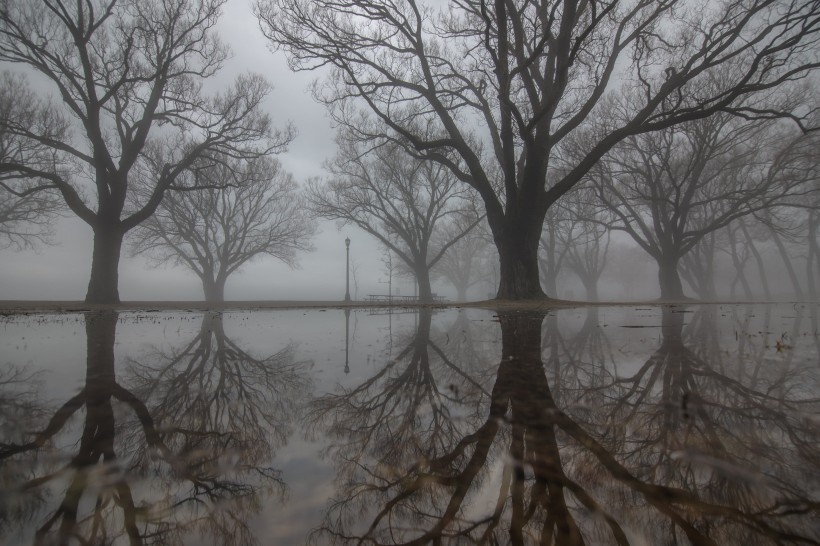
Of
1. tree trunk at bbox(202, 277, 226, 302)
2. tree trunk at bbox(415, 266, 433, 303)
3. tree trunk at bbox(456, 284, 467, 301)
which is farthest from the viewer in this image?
tree trunk at bbox(456, 284, 467, 301)

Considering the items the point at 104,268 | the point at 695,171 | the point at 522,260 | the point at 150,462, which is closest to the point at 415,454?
the point at 150,462

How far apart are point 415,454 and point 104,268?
17363mm

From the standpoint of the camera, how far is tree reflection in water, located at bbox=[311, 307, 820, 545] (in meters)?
1.08

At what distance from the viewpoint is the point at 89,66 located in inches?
570

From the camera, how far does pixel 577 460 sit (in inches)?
56.7

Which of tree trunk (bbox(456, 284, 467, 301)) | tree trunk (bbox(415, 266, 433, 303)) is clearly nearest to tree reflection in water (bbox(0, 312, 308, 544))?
tree trunk (bbox(415, 266, 433, 303))

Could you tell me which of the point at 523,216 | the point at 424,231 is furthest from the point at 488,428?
the point at 424,231

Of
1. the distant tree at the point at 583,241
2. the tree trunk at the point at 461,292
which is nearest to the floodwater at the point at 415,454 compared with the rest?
the distant tree at the point at 583,241

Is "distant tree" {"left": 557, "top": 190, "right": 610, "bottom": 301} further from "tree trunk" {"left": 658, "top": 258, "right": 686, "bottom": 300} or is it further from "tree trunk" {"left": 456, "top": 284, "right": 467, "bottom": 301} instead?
"tree trunk" {"left": 456, "top": 284, "right": 467, "bottom": 301}

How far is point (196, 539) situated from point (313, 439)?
73cm

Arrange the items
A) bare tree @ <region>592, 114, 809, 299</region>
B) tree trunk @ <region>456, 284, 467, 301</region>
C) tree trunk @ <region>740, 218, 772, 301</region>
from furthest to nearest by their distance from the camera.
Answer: tree trunk @ <region>456, 284, 467, 301</region>
tree trunk @ <region>740, 218, 772, 301</region>
bare tree @ <region>592, 114, 809, 299</region>

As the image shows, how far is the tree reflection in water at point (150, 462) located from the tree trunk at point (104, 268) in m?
15.0

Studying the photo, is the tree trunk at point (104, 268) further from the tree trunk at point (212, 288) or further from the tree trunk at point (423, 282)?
the tree trunk at point (423, 282)

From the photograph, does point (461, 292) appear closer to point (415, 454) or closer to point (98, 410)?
point (98, 410)
